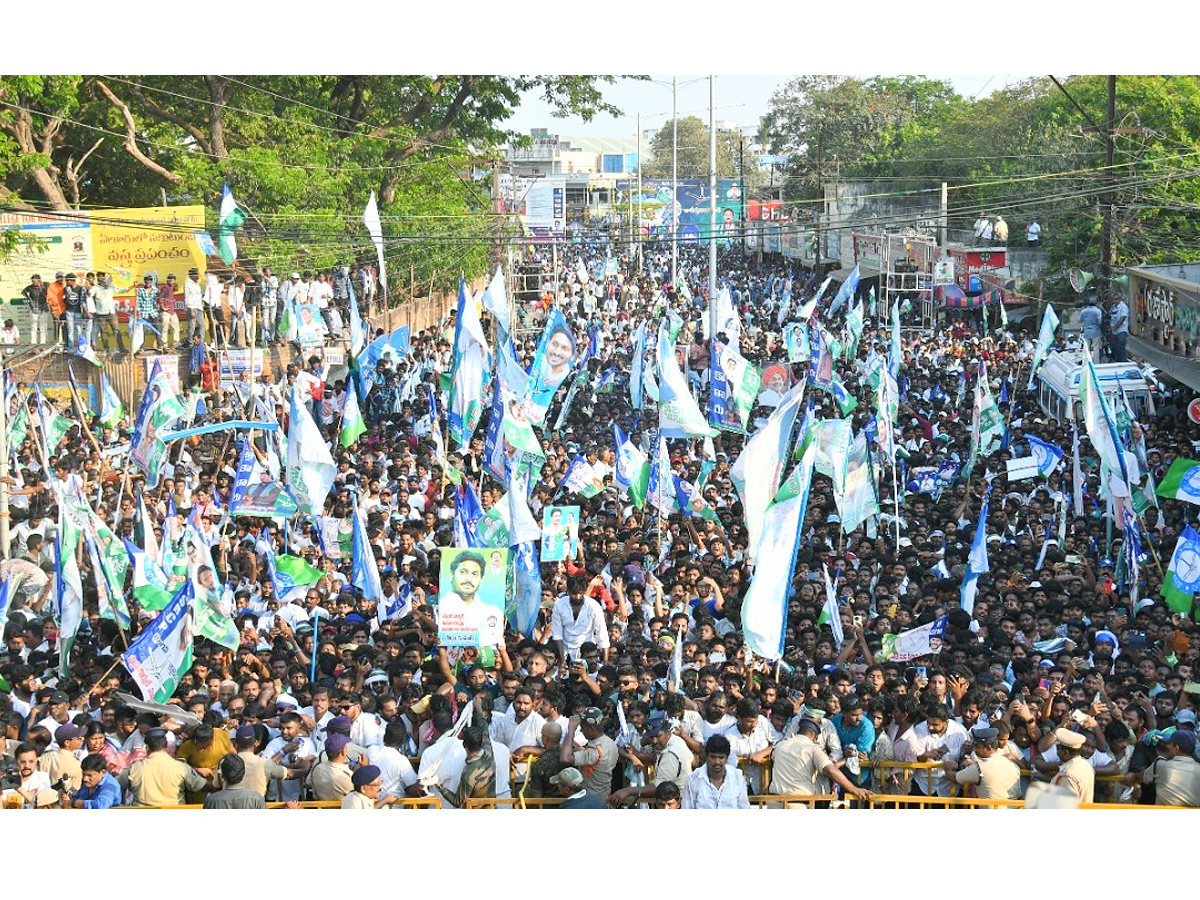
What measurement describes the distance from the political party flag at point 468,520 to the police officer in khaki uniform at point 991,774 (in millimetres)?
4787

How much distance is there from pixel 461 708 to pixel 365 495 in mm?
6049

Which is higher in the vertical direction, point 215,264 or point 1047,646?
point 215,264

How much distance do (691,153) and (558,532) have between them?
107m

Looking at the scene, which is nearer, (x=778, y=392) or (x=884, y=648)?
(x=884, y=648)

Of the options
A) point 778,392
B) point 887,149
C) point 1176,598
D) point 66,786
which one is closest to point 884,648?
point 1176,598

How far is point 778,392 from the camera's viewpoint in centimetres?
1969

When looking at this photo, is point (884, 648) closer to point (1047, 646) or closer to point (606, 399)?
point (1047, 646)

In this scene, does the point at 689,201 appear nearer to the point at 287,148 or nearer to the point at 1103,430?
the point at 287,148

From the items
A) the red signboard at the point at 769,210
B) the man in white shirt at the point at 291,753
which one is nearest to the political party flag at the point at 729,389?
the man in white shirt at the point at 291,753

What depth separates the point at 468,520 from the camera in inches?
472

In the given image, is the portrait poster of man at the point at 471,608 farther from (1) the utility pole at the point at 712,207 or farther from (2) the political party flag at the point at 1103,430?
(1) the utility pole at the point at 712,207

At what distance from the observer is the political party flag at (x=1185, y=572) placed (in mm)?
10969

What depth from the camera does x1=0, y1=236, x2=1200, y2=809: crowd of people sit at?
813cm

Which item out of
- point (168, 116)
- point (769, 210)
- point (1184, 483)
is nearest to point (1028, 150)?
point (769, 210)
